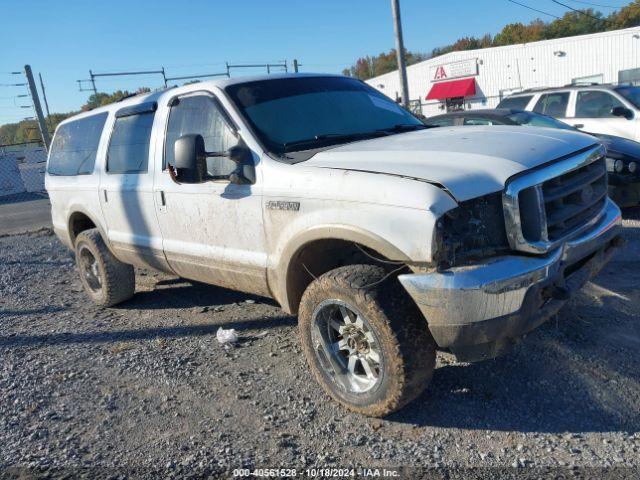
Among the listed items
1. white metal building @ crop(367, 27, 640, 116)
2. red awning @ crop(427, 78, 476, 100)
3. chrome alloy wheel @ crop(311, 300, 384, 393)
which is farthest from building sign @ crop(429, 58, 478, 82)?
chrome alloy wheel @ crop(311, 300, 384, 393)

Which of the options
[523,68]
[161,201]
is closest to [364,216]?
[161,201]

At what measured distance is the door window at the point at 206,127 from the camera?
12.3 feet

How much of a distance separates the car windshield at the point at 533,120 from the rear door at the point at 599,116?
58.5 inches

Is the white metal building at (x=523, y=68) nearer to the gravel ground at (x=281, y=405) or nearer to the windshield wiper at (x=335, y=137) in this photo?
the windshield wiper at (x=335, y=137)

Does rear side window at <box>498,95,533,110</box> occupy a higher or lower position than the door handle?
higher

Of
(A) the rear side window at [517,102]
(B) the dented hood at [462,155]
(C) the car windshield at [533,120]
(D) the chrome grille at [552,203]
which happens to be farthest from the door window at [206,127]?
(A) the rear side window at [517,102]

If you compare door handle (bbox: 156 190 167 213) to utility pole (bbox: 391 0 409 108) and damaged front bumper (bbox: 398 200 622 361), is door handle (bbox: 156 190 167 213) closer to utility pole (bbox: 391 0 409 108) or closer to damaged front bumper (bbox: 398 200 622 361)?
damaged front bumper (bbox: 398 200 622 361)

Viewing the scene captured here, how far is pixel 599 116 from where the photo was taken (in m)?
9.54

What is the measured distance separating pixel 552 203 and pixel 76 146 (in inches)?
191

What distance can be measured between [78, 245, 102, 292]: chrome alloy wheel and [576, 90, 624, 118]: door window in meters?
Result: 8.38

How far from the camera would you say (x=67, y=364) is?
433cm

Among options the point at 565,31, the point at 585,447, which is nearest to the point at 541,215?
the point at 585,447

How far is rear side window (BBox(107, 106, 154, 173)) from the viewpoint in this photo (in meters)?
4.52

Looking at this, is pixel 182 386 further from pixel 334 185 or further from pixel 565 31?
pixel 565 31
